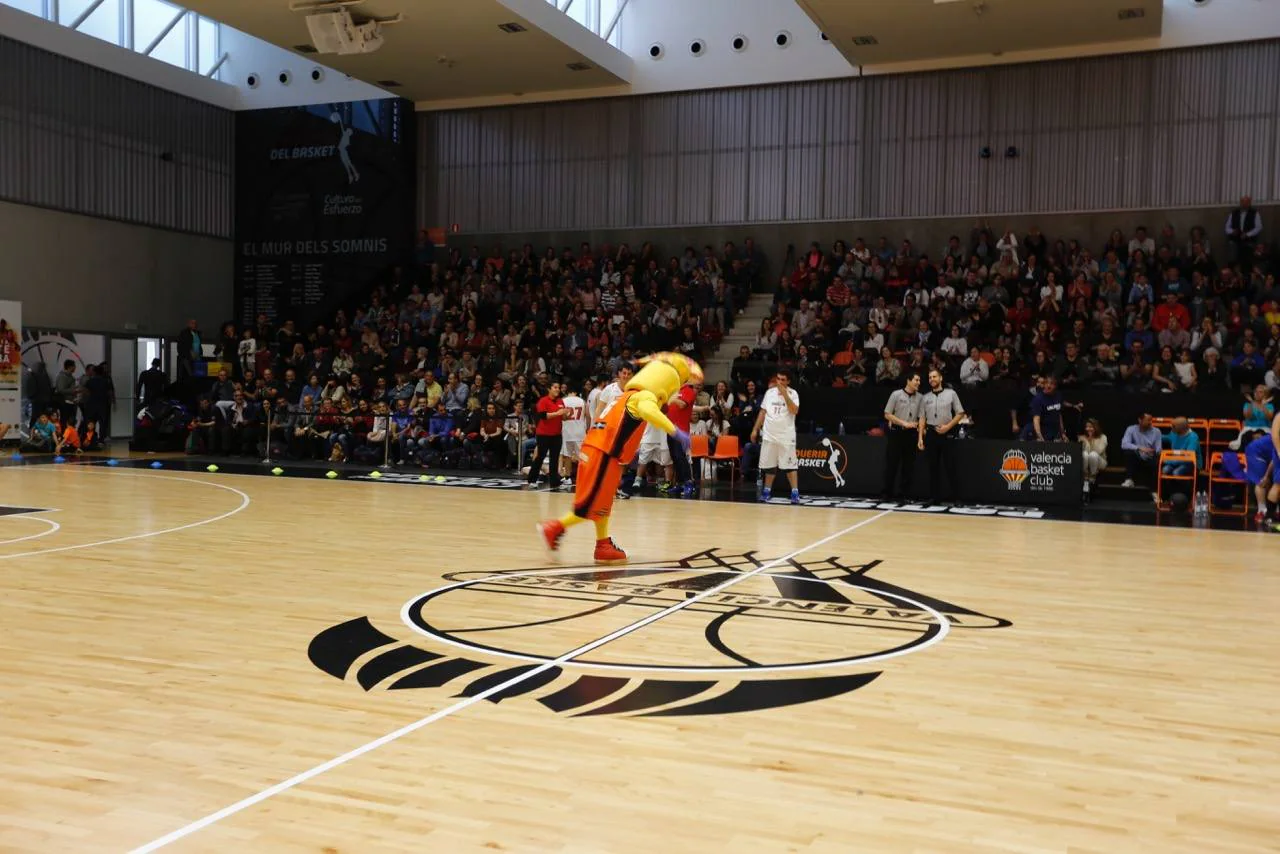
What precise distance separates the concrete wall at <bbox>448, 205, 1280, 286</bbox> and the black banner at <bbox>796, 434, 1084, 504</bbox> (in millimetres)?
8445

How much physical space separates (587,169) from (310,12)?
7269 millimetres

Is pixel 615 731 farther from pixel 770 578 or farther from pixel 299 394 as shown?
pixel 299 394

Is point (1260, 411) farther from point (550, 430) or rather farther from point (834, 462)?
point (550, 430)

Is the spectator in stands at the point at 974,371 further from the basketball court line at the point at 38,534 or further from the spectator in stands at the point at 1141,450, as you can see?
the basketball court line at the point at 38,534

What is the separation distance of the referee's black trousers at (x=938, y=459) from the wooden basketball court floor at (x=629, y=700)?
5.01m

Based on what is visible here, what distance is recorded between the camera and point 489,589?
748cm

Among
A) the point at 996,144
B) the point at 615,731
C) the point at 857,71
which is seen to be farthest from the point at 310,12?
the point at 615,731

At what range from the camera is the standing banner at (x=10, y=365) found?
21.6 meters

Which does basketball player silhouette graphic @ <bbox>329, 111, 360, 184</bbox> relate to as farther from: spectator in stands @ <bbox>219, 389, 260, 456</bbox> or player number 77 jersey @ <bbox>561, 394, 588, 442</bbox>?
player number 77 jersey @ <bbox>561, 394, 588, 442</bbox>

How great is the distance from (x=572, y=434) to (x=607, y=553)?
781 centimetres

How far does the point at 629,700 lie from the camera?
490cm

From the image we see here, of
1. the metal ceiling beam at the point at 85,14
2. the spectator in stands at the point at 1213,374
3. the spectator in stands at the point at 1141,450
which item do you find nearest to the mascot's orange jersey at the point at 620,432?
the spectator in stands at the point at 1141,450

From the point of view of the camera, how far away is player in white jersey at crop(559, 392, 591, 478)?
15953 millimetres

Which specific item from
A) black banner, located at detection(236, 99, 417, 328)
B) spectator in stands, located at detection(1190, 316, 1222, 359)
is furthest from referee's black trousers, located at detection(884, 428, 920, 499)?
black banner, located at detection(236, 99, 417, 328)
